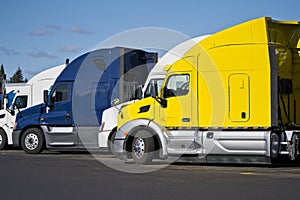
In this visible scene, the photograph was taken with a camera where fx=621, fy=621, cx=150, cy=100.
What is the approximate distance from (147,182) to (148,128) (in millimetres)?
4620

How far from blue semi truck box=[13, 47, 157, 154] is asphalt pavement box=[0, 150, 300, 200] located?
494 cm

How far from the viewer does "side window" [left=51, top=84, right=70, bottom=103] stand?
2276 centimetres

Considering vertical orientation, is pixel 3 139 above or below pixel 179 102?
below

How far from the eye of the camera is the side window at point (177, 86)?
16.9 meters

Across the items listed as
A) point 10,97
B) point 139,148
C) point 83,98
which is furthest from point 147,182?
point 10,97

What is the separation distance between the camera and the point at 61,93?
75.1 feet

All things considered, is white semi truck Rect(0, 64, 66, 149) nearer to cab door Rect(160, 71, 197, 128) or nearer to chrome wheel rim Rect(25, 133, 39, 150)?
chrome wheel rim Rect(25, 133, 39, 150)

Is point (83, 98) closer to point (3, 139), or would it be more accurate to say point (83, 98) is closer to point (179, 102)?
point (3, 139)

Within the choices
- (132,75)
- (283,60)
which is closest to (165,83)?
(283,60)

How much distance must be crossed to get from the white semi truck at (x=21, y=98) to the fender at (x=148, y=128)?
872cm

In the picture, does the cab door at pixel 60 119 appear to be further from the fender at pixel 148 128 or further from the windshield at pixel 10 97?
the fender at pixel 148 128

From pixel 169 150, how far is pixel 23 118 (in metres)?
8.17

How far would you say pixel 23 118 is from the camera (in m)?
23.2

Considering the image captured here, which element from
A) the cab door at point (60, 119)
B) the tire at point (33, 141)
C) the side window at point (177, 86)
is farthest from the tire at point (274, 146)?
the tire at point (33, 141)
